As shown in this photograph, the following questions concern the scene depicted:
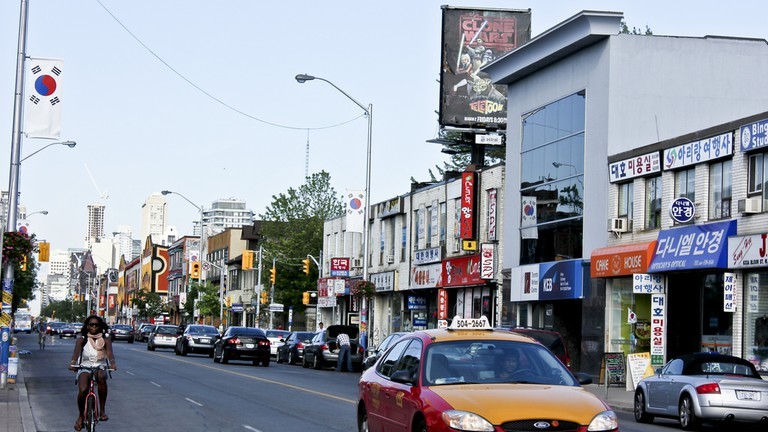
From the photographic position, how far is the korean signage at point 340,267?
62.3 meters

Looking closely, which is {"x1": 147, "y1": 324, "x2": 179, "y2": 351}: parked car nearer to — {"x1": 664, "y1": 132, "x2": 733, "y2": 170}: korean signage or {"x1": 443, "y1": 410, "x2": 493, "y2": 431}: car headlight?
{"x1": 664, "y1": 132, "x2": 733, "y2": 170}: korean signage

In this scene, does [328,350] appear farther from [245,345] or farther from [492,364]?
[492,364]

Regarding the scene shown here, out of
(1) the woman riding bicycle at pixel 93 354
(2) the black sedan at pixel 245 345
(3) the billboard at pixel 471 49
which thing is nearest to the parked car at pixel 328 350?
(2) the black sedan at pixel 245 345

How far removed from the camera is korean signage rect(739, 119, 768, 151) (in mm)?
29391

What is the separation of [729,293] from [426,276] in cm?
2605

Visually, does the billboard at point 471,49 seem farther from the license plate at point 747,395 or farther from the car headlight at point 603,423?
the car headlight at point 603,423

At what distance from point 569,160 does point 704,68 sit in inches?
220

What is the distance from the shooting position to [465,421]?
10352mm

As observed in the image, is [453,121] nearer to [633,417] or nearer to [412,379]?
[633,417]

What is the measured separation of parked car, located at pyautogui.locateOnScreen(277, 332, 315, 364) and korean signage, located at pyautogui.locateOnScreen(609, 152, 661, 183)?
17.1 metres

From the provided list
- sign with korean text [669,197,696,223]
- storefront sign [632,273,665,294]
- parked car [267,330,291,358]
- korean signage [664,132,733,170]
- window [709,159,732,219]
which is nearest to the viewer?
korean signage [664,132,733,170]

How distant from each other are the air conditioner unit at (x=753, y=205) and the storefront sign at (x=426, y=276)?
2345 cm

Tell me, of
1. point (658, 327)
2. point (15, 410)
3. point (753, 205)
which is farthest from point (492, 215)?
point (15, 410)

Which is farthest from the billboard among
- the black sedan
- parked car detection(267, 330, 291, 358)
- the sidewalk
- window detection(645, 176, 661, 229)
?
the sidewalk
